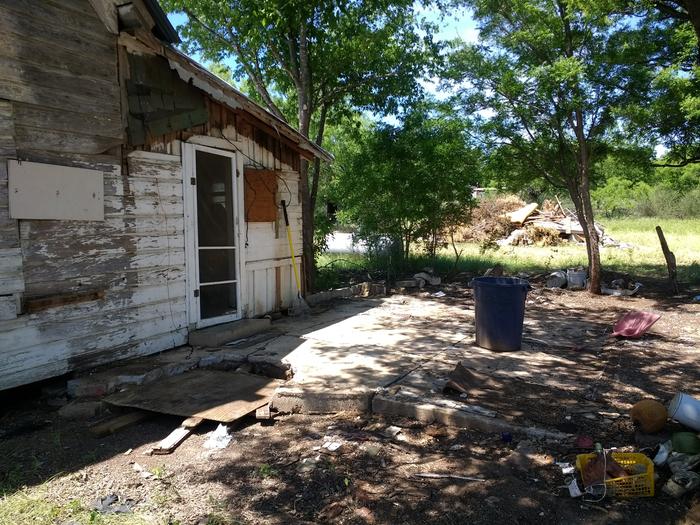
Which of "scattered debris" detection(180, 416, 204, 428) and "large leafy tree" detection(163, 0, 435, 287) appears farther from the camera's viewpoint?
"large leafy tree" detection(163, 0, 435, 287)

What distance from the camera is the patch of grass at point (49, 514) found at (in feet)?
9.74

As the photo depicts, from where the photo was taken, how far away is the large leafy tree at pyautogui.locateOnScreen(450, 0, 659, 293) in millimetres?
Result: 9391

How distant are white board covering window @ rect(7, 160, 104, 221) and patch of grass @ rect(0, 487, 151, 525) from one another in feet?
8.65

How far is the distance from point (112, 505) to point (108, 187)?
3.46 metres

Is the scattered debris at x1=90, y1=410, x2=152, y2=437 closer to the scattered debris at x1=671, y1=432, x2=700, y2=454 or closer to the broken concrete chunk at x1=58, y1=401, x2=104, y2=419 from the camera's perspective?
the broken concrete chunk at x1=58, y1=401, x2=104, y2=419

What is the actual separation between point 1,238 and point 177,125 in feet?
8.07

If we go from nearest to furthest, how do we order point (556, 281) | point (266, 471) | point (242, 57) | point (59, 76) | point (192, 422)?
1. point (266, 471)
2. point (192, 422)
3. point (59, 76)
4. point (556, 281)
5. point (242, 57)

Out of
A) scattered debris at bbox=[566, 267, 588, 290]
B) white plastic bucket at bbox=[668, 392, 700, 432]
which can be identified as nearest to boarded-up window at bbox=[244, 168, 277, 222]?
white plastic bucket at bbox=[668, 392, 700, 432]

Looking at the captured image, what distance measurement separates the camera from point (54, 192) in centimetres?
487

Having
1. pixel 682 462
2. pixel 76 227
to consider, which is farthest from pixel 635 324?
pixel 76 227

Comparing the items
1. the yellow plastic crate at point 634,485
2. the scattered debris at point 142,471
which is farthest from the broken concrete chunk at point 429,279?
the scattered debris at point 142,471

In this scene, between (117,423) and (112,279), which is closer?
(117,423)

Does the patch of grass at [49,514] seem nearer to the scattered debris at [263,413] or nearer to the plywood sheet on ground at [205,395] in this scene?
the plywood sheet on ground at [205,395]

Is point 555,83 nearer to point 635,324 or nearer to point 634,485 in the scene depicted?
point 635,324
